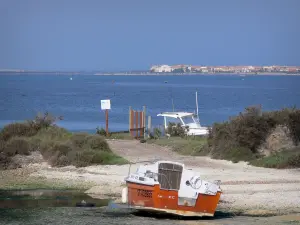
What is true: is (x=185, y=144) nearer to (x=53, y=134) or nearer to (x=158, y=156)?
(x=158, y=156)

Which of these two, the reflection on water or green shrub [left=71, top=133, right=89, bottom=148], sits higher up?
green shrub [left=71, top=133, right=89, bottom=148]

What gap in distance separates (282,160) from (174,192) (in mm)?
10505

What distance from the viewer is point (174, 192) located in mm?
23219

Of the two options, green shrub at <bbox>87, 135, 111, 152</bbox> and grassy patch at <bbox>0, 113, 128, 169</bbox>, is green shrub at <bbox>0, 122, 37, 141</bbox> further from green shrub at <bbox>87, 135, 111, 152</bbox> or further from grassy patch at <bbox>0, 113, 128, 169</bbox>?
green shrub at <bbox>87, 135, 111, 152</bbox>

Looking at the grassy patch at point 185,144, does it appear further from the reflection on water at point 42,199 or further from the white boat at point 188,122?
the reflection on water at point 42,199

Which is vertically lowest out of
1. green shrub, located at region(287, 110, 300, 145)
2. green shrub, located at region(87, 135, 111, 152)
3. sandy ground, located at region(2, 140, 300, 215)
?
sandy ground, located at region(2, 140, 300, 215)

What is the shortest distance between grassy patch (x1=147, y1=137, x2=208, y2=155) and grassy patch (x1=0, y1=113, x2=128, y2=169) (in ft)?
12.6

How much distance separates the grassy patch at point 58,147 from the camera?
3391 cm

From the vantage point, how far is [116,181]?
30.0 meters

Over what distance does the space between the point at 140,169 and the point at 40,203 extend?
4.22m

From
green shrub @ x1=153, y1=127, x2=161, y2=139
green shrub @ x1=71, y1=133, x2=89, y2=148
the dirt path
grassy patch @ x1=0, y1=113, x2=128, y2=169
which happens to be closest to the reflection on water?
the dirt path

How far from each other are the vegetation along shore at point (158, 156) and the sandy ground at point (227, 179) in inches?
1.4

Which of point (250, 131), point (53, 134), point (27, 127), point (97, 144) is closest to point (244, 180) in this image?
point (250, 131)

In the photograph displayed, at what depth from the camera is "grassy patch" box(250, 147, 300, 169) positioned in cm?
3222
